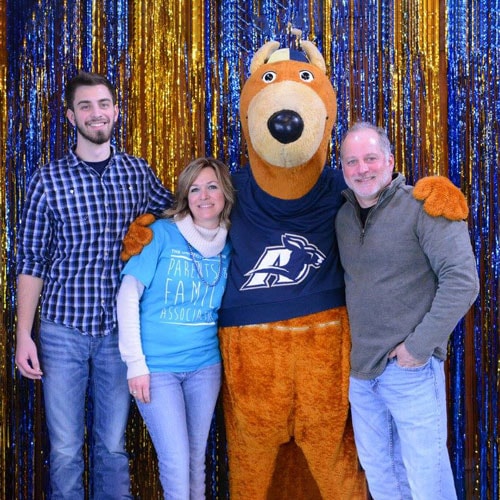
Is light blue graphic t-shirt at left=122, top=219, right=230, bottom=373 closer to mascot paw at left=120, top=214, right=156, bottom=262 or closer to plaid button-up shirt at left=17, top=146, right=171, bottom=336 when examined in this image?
mascot paw at left=120, top=214, right=156, bottom=262

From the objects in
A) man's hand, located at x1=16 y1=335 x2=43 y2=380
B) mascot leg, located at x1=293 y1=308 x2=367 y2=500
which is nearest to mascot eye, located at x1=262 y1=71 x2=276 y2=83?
mascot leg, located at x1=293 y1=308 x2=367 y2=500

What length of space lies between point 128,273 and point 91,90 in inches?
25.5

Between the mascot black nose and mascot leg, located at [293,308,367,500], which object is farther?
mascot leg, located at [293,308,367,500]

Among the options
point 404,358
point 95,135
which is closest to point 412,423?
point 404,358

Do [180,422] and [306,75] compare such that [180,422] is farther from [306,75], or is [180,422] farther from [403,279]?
[306,75]

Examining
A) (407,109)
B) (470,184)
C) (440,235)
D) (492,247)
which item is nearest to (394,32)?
(407,109)

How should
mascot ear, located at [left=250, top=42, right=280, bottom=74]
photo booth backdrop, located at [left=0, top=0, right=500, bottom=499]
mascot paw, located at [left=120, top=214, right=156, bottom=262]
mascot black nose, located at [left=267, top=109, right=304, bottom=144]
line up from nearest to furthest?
mascot black nose, located at [left=267, top=109, right=304, bottom=144], mascot paw, located at [left=120, top=214, right=156, bottom=262], mascot ear, located at [left=250, top=42, right=280, bottom=74], photo booth backdrop, located at [left=0, top=0, right=500, bottom=499]

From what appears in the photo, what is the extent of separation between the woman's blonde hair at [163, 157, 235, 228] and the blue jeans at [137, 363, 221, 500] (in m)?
0.52

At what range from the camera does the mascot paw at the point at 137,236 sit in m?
1.99

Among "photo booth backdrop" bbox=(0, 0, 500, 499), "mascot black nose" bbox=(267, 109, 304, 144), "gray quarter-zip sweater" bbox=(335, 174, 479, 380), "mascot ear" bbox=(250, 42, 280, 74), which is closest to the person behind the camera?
"gray quarter-zip sweater" bbox=(335, 174, 479, 380)

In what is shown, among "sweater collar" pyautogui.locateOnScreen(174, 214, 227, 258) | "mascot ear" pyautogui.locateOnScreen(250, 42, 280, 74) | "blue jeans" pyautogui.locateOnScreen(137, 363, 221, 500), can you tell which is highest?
"mascot ear" pyautogui.locateOnScreen(250, 42, 280, 74)

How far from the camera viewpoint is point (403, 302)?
1.83m

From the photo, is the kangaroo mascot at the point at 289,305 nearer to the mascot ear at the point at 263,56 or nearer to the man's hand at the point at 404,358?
the mascot ear at the point at 263,56

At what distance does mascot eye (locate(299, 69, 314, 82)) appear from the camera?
2016mm
